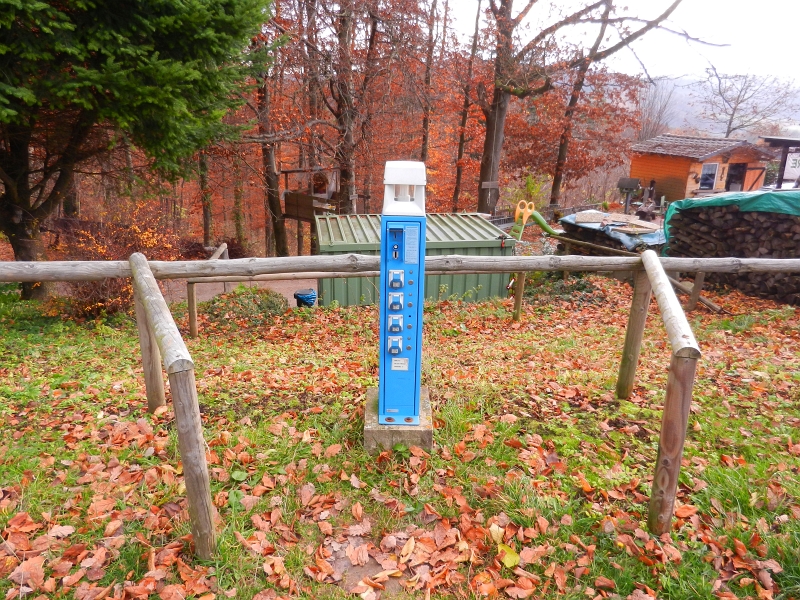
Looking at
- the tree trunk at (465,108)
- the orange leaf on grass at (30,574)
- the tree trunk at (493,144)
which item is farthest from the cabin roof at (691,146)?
the orange leaf on grass at (30,574)

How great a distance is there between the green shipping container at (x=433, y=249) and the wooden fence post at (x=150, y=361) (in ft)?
19.6

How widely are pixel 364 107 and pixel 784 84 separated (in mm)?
32878

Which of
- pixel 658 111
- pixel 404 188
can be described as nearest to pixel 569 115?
pixel 404 188

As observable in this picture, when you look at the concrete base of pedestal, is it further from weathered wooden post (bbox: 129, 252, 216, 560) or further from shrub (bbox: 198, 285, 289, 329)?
shrub (bbox: 198, 285, 289, 329)

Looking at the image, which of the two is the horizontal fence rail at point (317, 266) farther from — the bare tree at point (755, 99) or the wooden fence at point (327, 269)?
the bare tree at point (755, 99)

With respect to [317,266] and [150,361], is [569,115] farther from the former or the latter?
[150,361]

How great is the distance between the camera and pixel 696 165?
2405 centimetres

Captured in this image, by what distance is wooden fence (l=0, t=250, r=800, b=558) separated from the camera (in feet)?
8.41

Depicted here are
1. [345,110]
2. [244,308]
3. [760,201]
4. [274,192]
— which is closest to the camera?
[760,201]

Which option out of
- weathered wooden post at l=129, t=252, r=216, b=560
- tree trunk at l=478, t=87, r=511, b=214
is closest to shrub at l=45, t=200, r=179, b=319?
weathered wooden post at l=129, t=252, r=216, b=560

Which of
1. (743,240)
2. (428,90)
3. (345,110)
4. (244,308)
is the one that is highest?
(428,90)

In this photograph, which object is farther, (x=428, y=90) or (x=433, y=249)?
(x=428, y=90)

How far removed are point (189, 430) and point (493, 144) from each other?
18086 mm

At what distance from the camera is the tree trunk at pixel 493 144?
61.1 feet
